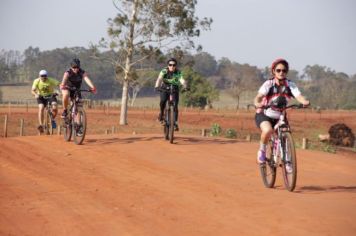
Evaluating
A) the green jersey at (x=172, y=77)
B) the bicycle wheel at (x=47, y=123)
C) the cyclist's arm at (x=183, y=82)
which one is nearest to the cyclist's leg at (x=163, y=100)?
the green jersey at (x=172, y=77)

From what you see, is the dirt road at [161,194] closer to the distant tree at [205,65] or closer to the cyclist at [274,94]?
the cyclist at [274,94]

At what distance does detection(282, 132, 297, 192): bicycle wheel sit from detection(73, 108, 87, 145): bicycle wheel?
6160mm

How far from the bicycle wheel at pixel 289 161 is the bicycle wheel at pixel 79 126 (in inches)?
243

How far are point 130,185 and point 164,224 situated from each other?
228 cm

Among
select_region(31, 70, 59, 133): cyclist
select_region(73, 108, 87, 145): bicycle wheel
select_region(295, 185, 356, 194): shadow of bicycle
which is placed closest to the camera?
select_region(295, 185, 356, 194): shadow of bicycle

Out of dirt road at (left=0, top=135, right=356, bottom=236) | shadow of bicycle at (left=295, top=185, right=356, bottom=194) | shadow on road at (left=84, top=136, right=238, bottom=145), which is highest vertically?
shadow on road at (left=84, top=136, right=238, bottom=145)

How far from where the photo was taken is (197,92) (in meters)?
72.4

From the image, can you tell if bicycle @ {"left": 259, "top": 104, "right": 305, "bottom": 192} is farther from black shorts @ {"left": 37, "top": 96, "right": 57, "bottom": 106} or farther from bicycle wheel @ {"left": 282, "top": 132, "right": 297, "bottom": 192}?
black shorts @ {"left": 37, "top": 96, "right": 57, "bottom": 106}

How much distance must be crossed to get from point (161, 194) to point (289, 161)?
200 cm

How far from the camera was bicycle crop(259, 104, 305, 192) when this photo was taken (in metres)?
8.45

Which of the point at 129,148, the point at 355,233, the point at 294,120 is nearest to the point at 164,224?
the point at 355,233

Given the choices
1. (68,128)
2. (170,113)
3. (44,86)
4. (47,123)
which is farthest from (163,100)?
(47,123)

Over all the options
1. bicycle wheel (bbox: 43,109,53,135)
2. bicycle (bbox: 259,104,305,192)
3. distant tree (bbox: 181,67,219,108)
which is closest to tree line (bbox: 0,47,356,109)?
distant tree (bbox: 181,67,219,108)

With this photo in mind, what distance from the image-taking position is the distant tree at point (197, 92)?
72.0 metres
